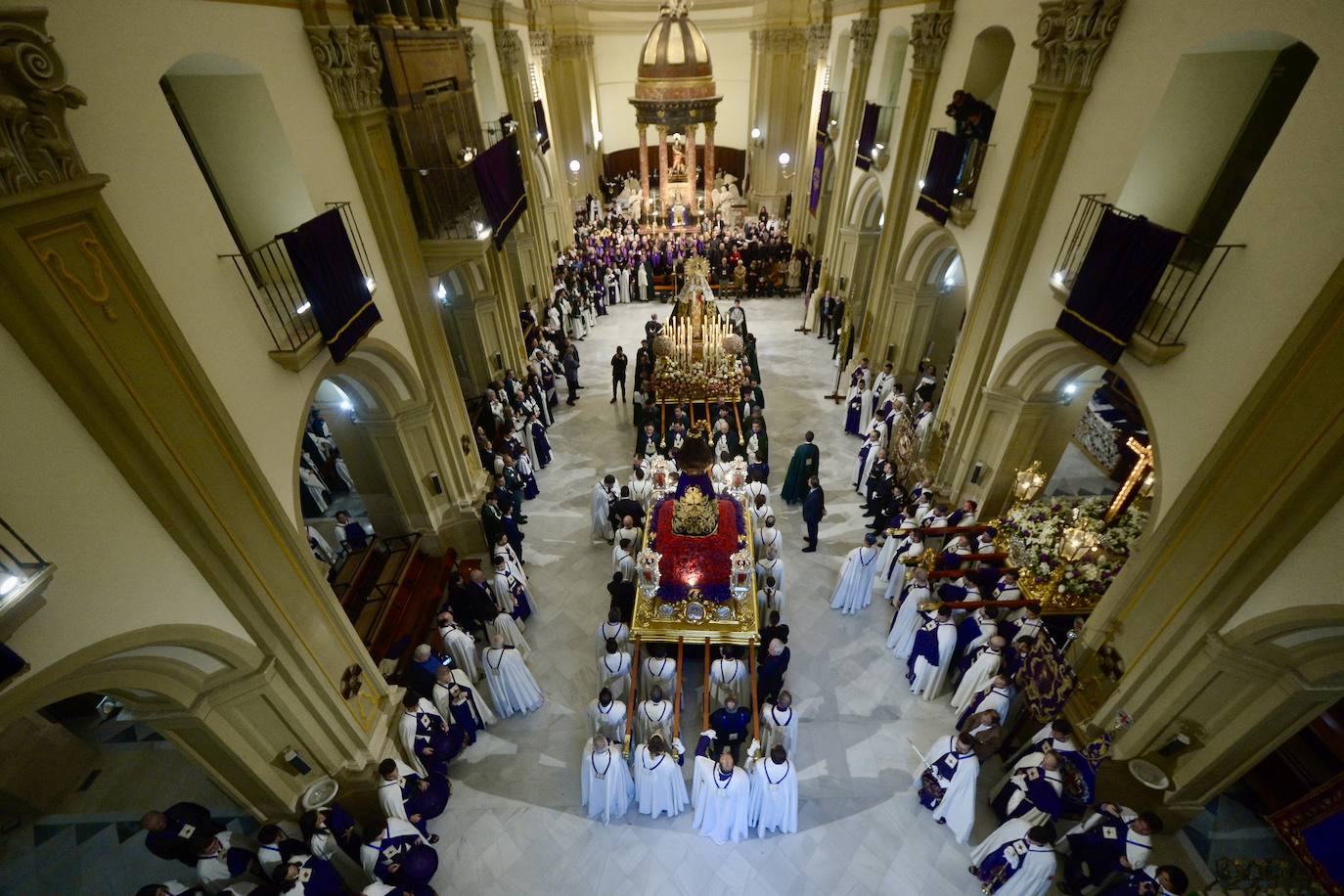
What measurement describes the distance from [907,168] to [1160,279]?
7.26 meters

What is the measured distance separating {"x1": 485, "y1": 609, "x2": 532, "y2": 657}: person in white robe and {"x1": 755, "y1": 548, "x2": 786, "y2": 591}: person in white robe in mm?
3595

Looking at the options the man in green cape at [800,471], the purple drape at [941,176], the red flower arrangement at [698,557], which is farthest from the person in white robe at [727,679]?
the purple drape at [941,176]

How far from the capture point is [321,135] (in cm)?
706

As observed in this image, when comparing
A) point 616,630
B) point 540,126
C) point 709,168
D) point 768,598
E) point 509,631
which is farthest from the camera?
point 709,168

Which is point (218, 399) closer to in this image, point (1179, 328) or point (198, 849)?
point (198, 849)

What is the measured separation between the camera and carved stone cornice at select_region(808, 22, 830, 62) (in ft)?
63.1

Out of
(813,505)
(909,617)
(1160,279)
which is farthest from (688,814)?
(1160,279)

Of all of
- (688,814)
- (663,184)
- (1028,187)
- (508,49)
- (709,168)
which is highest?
(508,49)

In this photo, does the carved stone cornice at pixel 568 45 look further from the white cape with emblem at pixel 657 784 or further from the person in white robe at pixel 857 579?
the white cape with emblem at pixel 657 784

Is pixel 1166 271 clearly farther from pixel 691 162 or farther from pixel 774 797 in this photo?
pixel 691 162

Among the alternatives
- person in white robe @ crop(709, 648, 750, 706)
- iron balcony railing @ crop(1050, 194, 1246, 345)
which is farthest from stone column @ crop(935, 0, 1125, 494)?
person in white robe @ crop(709, 648, 750, 706)

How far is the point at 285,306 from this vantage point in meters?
6.06

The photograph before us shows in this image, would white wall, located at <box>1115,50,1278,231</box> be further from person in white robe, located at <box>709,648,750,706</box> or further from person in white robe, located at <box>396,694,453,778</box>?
person in white robe, located at <box>396,694,453,778</box>

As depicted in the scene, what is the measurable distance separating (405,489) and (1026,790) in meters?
8.98
